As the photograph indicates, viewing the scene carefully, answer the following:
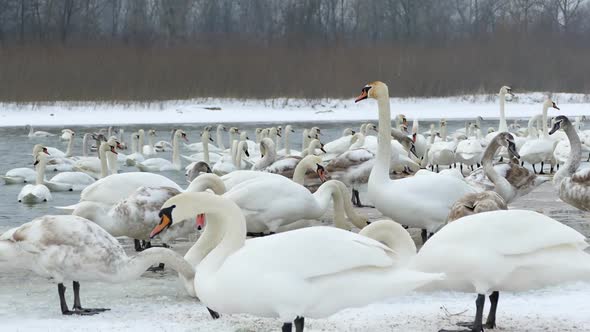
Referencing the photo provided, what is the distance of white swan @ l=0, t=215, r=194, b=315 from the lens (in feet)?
17.4

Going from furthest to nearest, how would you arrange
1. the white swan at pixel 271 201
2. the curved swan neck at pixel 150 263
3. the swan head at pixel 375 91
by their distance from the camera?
the swan head at pixel 375 91, the white swan at pixel 271 201, the curved swan neck at pixel 150 263

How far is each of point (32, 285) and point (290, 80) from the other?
27.9 metres

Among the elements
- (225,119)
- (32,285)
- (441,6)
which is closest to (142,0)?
Result: (441,6)

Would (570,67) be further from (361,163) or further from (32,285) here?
(32,285)

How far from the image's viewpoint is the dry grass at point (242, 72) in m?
32.0

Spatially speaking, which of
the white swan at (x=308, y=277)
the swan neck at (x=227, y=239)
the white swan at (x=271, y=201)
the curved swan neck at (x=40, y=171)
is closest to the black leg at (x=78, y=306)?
the swan neck at (x=227, y=239)

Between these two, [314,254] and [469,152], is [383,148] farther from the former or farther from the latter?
[469,152]

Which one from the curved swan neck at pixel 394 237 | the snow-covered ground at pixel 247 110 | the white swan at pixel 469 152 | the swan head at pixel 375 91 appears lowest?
the snow-covered ground at pixel 247 110

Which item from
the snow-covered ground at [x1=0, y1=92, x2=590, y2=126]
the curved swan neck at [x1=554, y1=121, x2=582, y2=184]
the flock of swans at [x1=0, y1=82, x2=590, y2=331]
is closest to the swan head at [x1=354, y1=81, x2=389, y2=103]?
the flock of swans at [x1=0, y1=82, x2=590, y2=331]

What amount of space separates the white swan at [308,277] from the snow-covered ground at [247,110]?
2500 cm

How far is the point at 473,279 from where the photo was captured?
4699mm

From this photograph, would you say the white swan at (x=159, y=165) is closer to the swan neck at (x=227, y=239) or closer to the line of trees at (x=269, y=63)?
the swan neck at (x=227, y=239)

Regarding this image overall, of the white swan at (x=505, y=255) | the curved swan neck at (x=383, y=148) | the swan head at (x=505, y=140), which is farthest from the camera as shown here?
Result: the swan head at (x=505, y=140)

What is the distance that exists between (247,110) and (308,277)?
2864 centimetres
